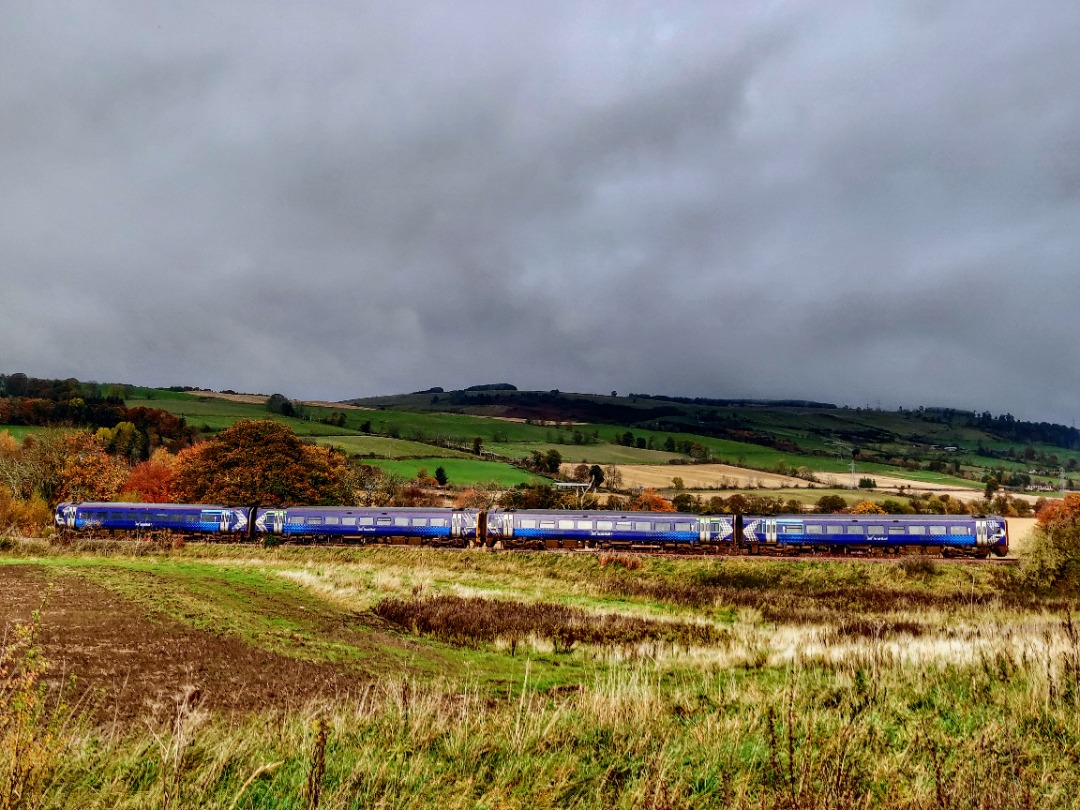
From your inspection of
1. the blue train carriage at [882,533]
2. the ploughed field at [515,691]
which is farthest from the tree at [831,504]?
the ploughed field at [515,691]

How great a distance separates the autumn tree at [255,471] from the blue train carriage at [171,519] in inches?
256

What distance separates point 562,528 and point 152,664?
34655mm

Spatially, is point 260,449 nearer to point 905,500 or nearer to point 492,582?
point 492,582

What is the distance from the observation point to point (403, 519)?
4966cm

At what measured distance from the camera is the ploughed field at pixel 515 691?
18.4 feet

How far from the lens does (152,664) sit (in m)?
15.0

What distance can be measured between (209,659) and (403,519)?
33.9m

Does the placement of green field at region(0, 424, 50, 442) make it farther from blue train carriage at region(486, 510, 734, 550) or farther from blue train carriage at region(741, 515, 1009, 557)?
blue train carriage at region(741, 515, 1009, 557)

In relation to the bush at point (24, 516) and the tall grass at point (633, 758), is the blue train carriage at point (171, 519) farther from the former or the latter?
the tall grass at point (633, 758)

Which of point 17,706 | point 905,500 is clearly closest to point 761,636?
point 17,706

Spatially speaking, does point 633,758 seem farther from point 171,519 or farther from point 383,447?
point 383,447

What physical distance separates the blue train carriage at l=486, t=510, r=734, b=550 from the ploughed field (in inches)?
→ 366

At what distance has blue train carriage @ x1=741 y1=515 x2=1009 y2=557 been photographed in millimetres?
43906

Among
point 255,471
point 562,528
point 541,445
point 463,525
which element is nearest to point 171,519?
point 255,471
